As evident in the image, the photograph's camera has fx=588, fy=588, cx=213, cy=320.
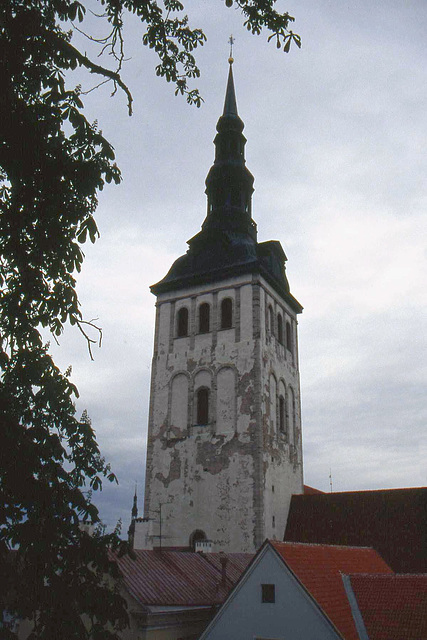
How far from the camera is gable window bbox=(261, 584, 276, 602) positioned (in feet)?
46.0

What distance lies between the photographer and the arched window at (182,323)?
2789 centimetres

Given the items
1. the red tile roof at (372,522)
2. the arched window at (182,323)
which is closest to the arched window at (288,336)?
the arched window at (182,323)

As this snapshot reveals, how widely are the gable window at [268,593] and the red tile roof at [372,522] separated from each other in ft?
28.3

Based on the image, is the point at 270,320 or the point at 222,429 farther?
the point at 270,320

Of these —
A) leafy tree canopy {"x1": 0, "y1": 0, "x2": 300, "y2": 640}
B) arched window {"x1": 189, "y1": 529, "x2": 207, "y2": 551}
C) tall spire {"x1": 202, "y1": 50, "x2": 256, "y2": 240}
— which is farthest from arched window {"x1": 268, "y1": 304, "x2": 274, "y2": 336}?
leafy tree canopy {"x1": 0, "y1": 0, "x2": 300, "y2": 640}

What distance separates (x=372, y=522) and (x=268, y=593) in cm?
1002

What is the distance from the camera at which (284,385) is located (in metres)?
27.6

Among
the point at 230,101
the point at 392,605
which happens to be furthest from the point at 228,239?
the point at 392,605

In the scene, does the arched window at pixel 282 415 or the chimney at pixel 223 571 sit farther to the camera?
the arched window at pixel 282 415

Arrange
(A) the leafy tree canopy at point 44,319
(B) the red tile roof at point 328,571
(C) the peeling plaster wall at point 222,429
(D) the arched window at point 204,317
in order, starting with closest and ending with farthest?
(A) the leafy tree canopy at point 44,319 < (B) the red tile roof at point 328,571 < (C) the peeling plaster wall at point 222,429 < (D) the arched window at point 204,317

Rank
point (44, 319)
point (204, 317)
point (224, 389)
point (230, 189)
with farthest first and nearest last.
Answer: point (230, 189) → point (204, 317) → point (224, 389) → point (44, 319)

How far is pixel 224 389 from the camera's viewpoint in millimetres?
A: 25469

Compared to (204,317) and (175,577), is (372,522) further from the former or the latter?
(204,317)

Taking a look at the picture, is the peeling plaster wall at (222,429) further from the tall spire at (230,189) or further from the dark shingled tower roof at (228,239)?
the tall spire at (230,189)
